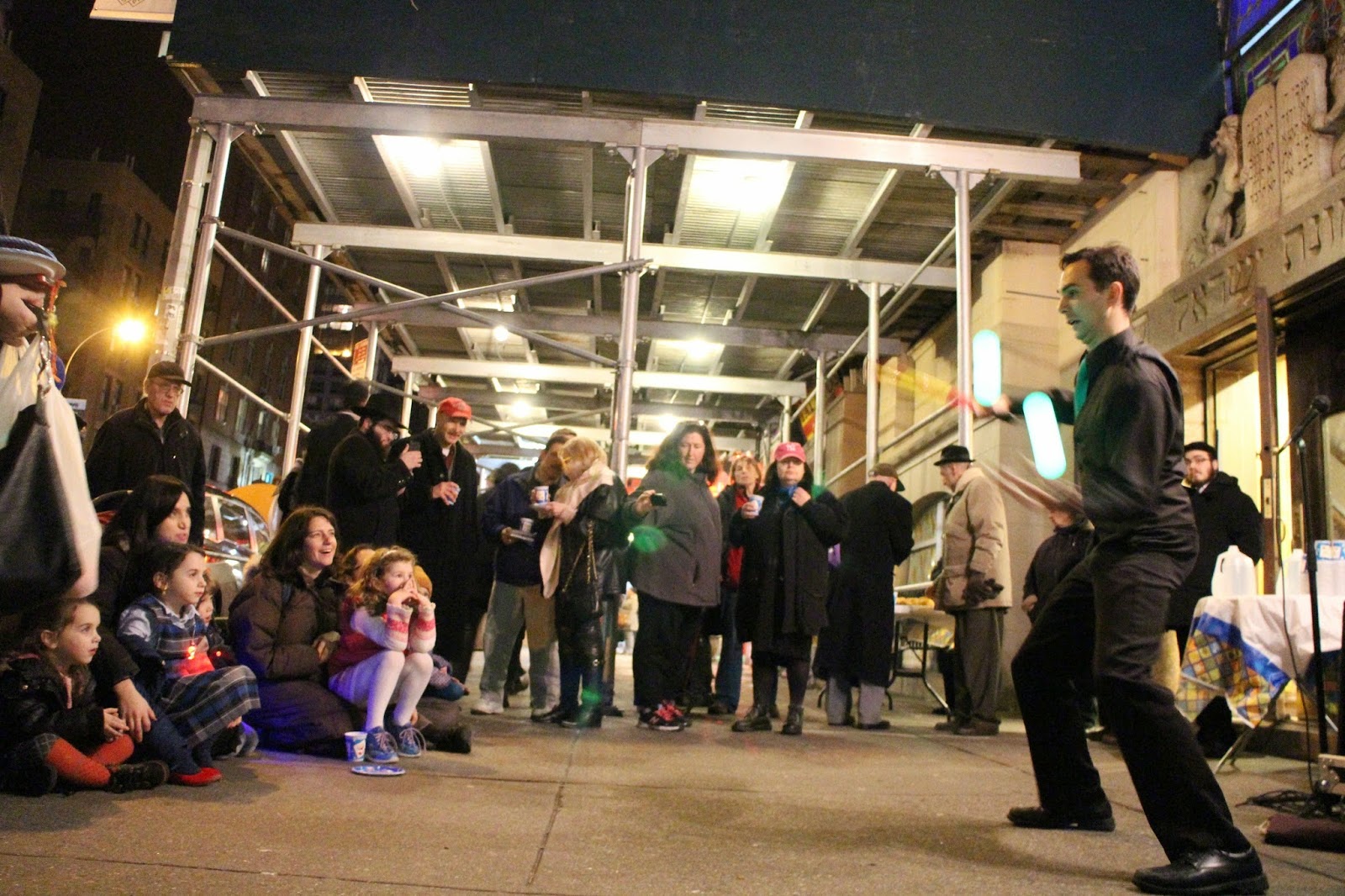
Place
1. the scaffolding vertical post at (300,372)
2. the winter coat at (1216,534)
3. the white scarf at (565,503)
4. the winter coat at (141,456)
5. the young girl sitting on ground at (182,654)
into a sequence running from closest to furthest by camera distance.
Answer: the young girl sitting on ground at (182,654), the winter coat at (141,456), the white scarf at (565,503), the winter coat at (1216,534), the scaffolding vertical post at (300,372)

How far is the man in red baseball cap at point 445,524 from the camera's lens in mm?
6895

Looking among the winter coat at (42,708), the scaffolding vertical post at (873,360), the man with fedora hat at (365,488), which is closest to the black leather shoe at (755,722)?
the man with fedora hat at (365,488)

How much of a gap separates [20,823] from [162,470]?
332 cm

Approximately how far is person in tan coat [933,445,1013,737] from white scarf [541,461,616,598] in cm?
267

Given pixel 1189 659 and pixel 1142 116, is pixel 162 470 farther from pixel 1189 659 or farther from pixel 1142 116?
pixel 1142 116

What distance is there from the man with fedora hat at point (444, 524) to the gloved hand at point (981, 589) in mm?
3534

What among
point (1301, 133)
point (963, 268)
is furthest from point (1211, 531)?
point (1301, 133)

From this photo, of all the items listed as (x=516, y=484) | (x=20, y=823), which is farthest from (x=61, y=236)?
(x=20, y=823)

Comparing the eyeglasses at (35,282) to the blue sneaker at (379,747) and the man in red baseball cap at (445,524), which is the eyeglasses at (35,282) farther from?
the man in red baseball cap at (445,524)

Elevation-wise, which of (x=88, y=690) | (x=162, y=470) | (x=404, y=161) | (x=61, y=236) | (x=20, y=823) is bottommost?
(x=20, y=823)

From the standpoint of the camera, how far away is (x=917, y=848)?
335 centimetres

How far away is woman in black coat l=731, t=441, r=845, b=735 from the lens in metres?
6.60

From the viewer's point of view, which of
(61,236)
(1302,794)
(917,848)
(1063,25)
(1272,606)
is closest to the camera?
(917,848)

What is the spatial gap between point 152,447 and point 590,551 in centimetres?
262
